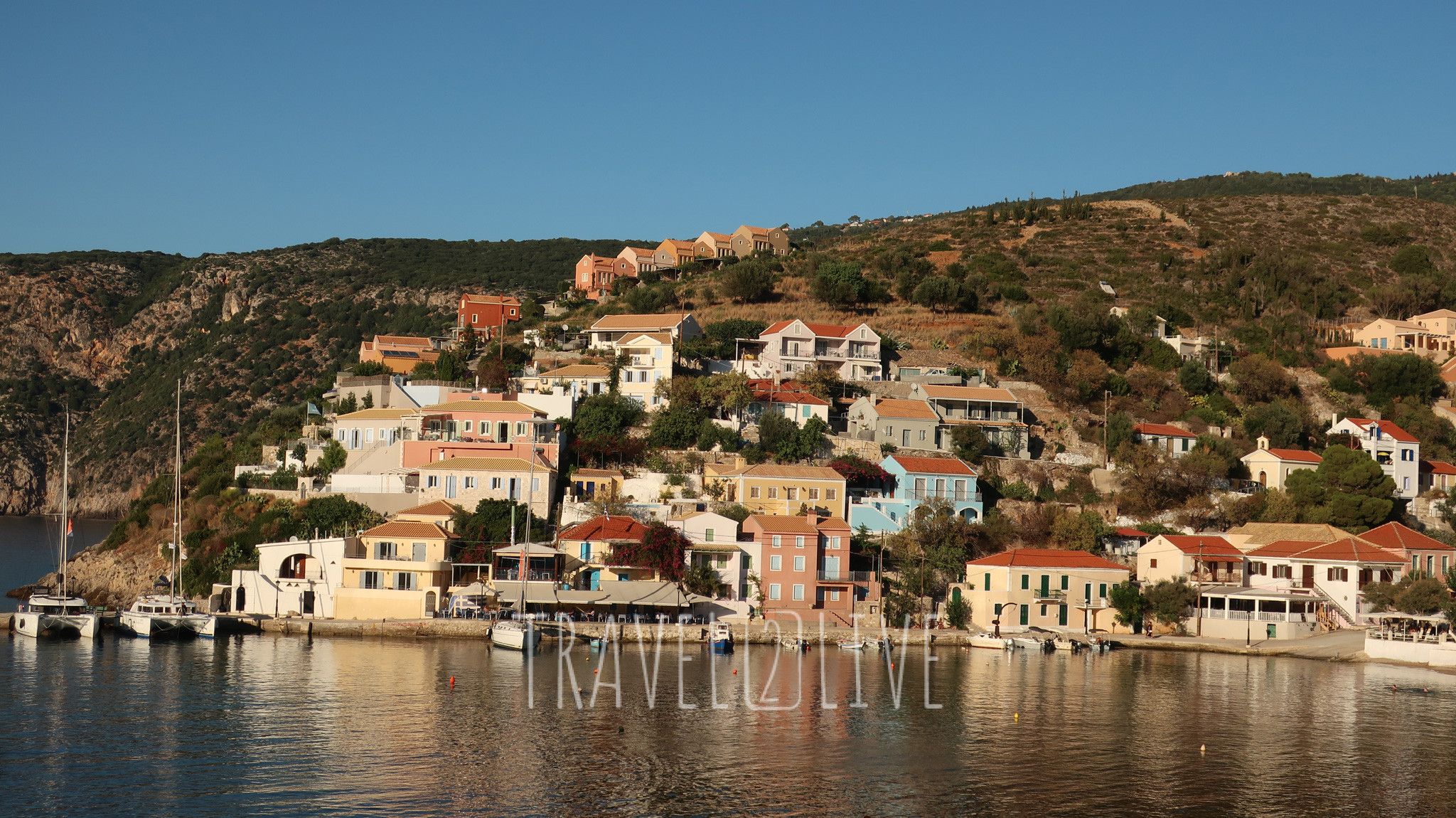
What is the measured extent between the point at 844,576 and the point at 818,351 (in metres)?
24.1

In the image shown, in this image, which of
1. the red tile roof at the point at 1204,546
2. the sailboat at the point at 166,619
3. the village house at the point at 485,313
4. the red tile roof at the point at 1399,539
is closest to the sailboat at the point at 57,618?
the sailboat at the point at 166,619

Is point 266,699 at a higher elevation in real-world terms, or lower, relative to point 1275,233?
lower

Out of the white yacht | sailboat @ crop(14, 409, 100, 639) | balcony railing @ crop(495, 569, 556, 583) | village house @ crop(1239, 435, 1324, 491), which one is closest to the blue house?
A: balcony railing @ crop(495, 569, 556, 583)

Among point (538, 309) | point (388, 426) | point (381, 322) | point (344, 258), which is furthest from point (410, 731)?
point (344, 258)

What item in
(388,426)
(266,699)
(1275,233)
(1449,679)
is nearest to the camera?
(266,699)

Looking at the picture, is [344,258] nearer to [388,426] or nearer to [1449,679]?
[388,426]

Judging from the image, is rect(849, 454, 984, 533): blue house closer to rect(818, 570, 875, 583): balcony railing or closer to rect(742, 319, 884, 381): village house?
rect(818, 570, 875, 583): balcony railing

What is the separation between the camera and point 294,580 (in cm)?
6350

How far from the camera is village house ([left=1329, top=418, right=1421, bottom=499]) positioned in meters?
77.7

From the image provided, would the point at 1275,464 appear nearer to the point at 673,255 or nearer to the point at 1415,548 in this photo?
the point at 1415,548

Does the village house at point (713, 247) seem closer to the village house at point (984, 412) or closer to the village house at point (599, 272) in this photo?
the village house at point (599, 272)

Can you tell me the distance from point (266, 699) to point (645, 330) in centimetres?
4532

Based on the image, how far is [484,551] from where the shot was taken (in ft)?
207

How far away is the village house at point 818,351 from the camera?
280 ft
